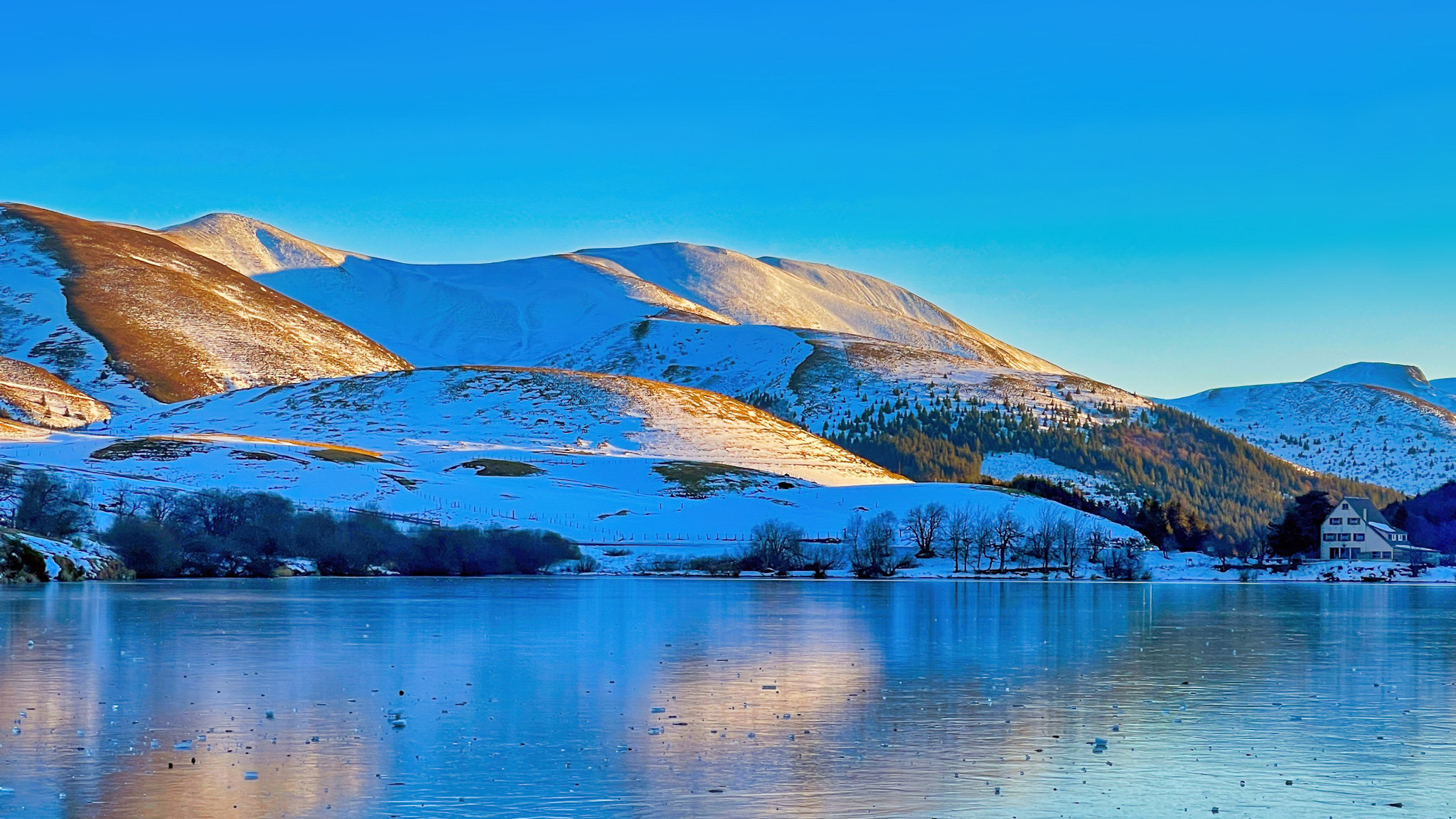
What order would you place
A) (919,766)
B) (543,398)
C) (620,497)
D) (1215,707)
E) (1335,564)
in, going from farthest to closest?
1. (543,398)
2. (620,497)
3. (1335,564)
4. (1215,707)
5. (919,766)

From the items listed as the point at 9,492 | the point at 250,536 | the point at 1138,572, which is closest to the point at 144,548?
the point at 250,536

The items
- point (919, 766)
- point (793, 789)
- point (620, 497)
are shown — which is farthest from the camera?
point (620, 497)

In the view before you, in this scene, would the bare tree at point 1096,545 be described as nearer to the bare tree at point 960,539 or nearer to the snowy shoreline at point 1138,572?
the snowy shoreline at point 1138,572

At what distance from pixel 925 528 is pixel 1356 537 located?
1431 inches

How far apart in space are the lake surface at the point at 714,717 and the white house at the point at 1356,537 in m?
79.6

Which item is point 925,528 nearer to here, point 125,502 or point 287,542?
point 287,542

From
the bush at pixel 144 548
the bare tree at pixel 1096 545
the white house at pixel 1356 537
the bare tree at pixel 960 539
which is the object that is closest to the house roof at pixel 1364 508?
the white house at pixel 1356 537

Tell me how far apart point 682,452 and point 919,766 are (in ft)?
510

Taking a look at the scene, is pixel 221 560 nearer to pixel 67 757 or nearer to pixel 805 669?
pixel 805 669

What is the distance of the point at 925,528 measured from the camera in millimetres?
127938

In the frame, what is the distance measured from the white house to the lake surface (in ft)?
261

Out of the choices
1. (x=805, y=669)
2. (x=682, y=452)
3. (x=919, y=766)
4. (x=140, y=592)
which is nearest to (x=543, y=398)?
(x=682, y=452)

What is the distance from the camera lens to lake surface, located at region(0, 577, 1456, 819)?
1852cm

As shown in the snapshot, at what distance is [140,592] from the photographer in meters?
66.9
